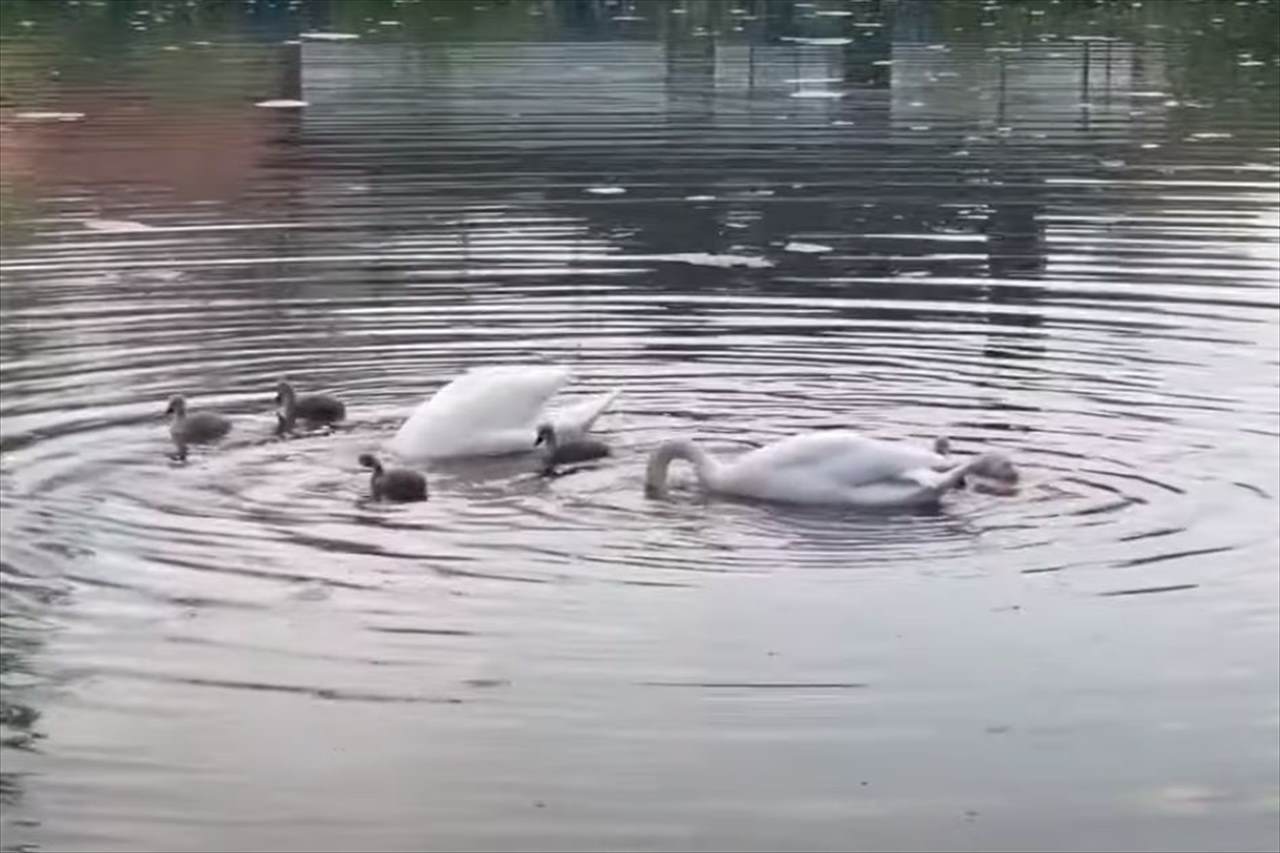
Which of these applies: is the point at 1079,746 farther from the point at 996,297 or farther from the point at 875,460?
the point at 996,297

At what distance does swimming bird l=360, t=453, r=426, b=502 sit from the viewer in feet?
37.7

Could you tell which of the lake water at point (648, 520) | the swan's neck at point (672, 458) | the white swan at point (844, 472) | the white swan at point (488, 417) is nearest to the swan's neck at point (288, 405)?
the lake water at point (648, 520)

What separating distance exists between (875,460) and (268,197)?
13.1 m

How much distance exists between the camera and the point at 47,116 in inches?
1233

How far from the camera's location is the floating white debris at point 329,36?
49.5m

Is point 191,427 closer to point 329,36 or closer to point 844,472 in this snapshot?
point 844,472

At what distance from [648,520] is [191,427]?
2707 mm

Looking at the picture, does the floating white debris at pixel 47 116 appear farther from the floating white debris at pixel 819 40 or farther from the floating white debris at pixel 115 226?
the floating white debris at pixel 819 40

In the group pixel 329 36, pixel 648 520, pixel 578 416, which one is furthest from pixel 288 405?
pixel 329 36

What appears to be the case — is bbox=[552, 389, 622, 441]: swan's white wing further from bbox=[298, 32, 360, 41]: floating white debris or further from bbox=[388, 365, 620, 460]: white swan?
bbox=[298, 32, 360, 41]: floating white debris

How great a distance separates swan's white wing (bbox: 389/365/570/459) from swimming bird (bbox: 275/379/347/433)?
1.44 ft

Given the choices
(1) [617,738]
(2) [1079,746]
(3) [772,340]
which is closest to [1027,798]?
(2) [1079,746]

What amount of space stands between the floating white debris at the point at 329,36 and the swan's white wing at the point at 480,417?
37.2 m

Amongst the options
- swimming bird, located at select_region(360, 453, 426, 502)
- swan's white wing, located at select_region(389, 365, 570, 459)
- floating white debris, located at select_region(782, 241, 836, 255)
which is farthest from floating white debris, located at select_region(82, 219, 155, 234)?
swimming bird, located at select_region(360, 453, 426, 502)
